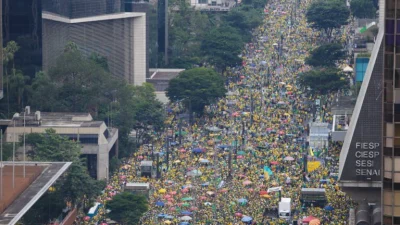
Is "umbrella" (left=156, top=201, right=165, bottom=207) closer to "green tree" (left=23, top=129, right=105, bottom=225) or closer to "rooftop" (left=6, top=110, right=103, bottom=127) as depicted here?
"green tree" (left=23, top=129, right=105, bottom=225)

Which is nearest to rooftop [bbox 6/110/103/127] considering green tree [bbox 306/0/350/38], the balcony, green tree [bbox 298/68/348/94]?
the balcony

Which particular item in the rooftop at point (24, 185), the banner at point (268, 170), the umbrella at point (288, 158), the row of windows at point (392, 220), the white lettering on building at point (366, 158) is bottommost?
the banner at point (268, 170)

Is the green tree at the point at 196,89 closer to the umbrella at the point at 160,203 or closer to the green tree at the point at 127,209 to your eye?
the umbrella at the point at 160,203

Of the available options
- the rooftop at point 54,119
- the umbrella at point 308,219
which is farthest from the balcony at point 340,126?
the umbrella at point 308,219

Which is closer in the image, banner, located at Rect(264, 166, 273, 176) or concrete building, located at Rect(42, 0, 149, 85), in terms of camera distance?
banner, located at Rect(264, 166, 273, 176)

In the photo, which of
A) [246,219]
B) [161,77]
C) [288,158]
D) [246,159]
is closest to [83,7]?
[161,77]

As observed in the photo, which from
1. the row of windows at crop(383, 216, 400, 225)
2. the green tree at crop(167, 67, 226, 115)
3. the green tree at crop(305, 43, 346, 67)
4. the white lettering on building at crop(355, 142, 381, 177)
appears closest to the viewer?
the row of windows at crop(383, 216, 400, 225)
